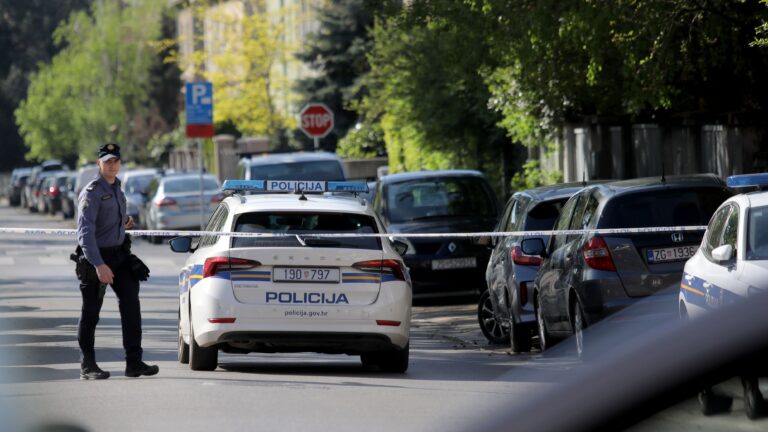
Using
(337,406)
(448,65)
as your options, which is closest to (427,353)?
(337,406)

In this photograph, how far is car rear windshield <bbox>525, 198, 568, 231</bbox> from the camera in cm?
1466

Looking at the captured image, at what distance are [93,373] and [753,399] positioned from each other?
9506 millimetres

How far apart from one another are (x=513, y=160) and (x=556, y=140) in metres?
3.61

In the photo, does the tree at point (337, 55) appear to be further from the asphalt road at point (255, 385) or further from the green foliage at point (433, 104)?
the asphalt road at point (255, 385)

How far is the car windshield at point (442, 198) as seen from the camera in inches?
794

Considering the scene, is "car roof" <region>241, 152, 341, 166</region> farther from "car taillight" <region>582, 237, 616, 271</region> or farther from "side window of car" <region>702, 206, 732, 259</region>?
"side window of car" <region>702, 206, 732, 259</region>

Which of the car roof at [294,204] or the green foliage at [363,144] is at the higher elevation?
the car roof at [294,204]

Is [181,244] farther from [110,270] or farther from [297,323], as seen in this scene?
[297,323]

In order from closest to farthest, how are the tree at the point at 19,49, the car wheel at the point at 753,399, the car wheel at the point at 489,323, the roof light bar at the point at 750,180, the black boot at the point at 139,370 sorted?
1. the car wheel at the point at 753,399
2. the roof light bar at the point at 750,180
3. the black boot at the point at 139,370
4. the car wheel at the point at 489,323
5. the tree at the point at 19,49

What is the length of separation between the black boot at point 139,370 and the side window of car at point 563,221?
3.49m

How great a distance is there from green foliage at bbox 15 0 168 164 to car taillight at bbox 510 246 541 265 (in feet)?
238

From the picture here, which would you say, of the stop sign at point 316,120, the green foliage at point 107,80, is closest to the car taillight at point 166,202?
the stop sign at point 316,120

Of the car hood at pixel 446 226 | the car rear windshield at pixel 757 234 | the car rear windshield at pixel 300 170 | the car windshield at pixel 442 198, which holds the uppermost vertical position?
the car rear windshield at pixel 757 234

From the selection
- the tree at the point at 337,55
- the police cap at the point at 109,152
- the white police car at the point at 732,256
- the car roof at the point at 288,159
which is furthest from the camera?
the tree at the point at 337,55
